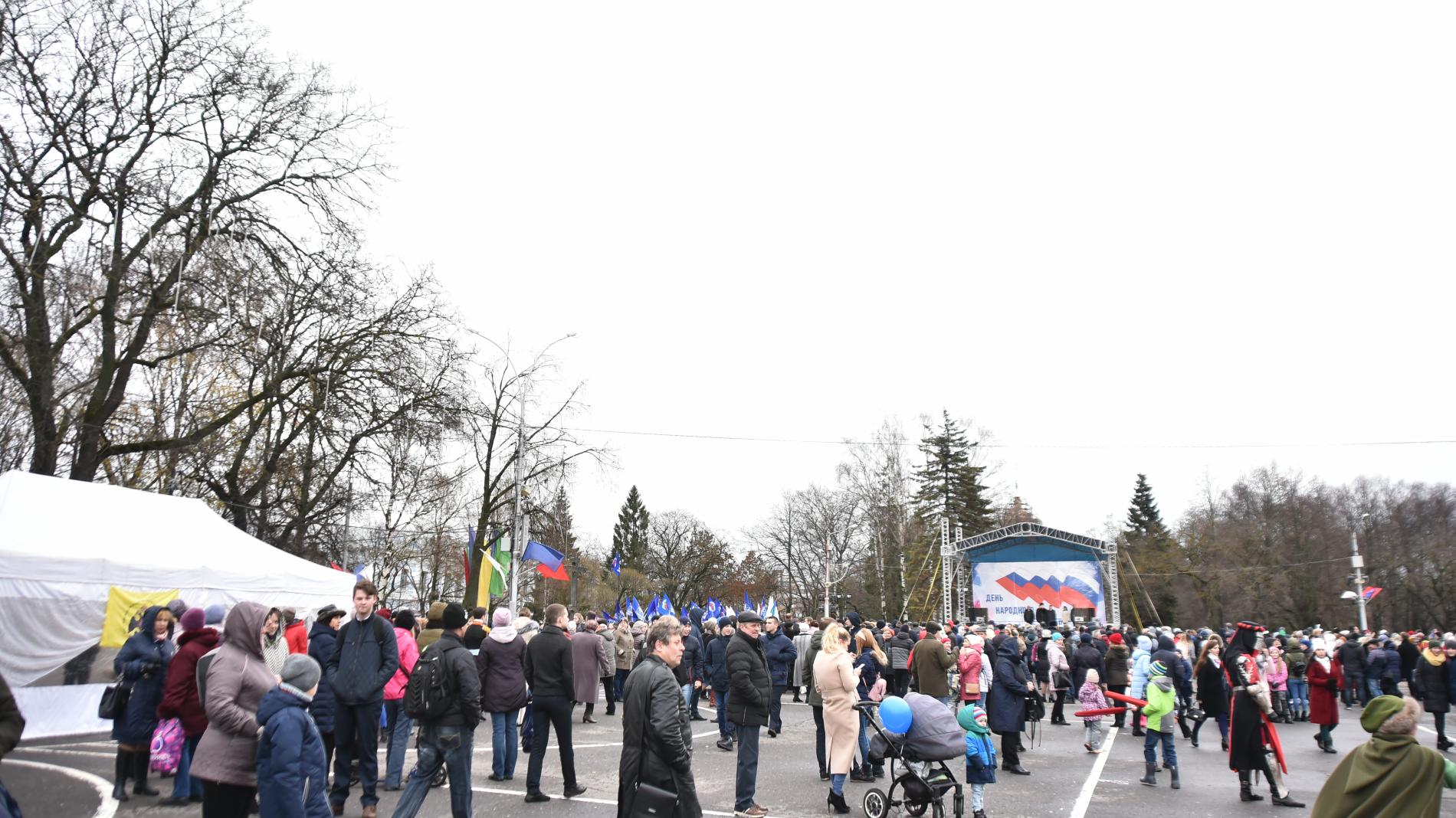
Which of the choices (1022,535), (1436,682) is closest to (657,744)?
(1436,682)

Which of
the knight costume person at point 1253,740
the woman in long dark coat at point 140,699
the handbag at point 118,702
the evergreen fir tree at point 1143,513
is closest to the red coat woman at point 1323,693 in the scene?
the knight costume person at point 1253,740

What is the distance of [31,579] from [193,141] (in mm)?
9979

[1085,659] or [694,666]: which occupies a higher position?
[1085,659]

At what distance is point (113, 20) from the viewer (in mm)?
17219

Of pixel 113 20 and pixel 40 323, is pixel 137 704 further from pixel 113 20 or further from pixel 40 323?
pixel 113 20

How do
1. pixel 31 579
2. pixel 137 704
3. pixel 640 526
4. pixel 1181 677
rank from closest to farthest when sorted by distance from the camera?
pixel 137 704 → pixel 31 579 → pixel 1181 677 → pixel 640 526

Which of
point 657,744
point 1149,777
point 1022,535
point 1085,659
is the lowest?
point 1149,777

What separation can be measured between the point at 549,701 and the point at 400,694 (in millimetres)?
2319

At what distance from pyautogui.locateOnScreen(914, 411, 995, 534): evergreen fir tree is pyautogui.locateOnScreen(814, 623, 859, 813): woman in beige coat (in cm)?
5196

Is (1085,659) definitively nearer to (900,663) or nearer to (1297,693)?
(900,663)

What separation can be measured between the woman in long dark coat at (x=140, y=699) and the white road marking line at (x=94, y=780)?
0.43ft

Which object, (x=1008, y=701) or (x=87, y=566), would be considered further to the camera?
(x=87, y=566)

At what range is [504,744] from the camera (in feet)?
33.2

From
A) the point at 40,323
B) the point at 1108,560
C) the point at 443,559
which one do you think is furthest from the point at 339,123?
the point at 443,559
